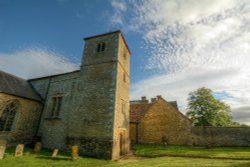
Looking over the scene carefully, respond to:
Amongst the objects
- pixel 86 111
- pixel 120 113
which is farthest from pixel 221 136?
pixel 86 111

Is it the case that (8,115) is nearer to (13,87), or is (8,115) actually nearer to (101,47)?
A: (13,87)

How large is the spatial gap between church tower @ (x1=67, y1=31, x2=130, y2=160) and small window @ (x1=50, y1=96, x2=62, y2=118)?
249cm

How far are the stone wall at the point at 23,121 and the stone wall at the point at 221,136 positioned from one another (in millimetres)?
18736

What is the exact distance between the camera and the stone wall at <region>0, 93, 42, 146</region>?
13656 millimetres

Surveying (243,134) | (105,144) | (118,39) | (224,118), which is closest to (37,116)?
(105,144)

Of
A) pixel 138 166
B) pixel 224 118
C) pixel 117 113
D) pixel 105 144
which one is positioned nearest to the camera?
pixel 138 166

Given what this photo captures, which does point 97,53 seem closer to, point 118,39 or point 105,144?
point 118,39

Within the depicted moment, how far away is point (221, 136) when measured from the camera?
18219 millimetres

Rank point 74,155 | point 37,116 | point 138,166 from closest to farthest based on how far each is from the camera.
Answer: point 138,166 < point 74,155 < point 37,116

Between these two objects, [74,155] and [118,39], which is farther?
[118,39]

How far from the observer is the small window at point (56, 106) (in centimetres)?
1573

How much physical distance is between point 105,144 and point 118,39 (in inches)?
394

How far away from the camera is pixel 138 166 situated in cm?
881

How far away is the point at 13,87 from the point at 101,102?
9663mm
